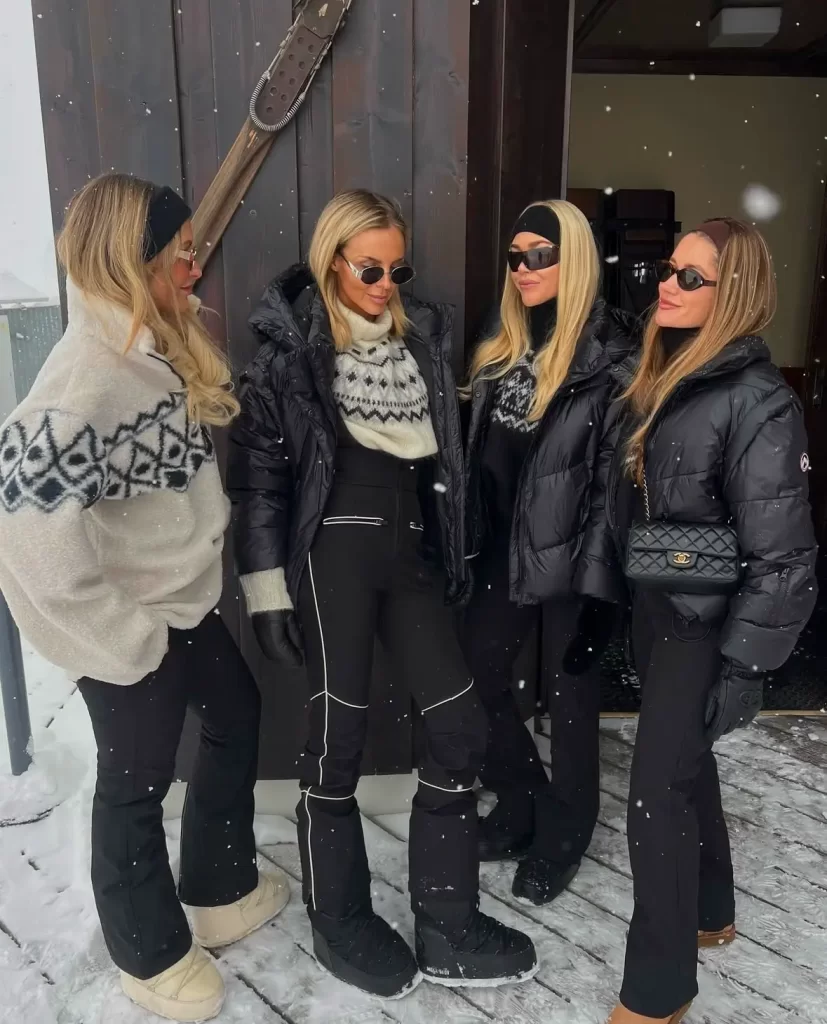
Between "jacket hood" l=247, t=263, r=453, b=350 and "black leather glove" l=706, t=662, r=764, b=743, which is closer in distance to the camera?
"black leather glove" l=706, t=662, r=764, b=743

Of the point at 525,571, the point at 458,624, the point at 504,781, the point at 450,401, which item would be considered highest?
the point at 450,401

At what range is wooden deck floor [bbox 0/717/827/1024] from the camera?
2.14m

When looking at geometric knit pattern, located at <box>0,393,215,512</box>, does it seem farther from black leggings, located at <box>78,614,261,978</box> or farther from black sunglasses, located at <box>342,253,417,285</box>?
black sunglasses, located at <box>342,253,417,285</box>

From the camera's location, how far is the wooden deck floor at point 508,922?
2137 mm

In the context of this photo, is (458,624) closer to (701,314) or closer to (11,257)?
(701,314)

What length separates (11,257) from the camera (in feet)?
12.4

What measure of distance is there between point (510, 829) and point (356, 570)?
4.01 feet

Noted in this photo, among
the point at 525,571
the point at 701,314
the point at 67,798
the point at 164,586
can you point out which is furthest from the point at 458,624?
the point at 67,798

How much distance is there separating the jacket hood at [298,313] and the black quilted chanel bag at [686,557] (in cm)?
86

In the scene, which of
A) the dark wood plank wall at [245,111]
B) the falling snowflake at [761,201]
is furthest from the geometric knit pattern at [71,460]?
the falling snowflake at [761,201]

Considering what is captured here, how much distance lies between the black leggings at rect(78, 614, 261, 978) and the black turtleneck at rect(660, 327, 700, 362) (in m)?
1.35

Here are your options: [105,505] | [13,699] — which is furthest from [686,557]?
[13,699]

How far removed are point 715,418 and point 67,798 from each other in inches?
Result: 104

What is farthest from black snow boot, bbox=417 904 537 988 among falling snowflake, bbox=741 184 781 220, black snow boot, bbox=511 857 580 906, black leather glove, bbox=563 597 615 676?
falling snowflake, bbox=741 184 781 220
